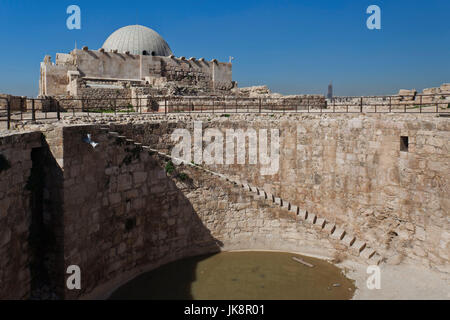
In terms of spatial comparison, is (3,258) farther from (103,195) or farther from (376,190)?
(376,190)

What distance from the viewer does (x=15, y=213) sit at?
6.94 meters

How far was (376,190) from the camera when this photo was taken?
438 inches

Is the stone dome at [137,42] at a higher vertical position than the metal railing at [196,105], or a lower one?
higher

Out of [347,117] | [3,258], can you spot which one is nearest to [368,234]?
[347,117]

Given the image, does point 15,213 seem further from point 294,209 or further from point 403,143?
point 403,143

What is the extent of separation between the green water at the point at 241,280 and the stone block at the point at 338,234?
0.83m

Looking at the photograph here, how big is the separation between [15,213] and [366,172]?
9257 millimetres

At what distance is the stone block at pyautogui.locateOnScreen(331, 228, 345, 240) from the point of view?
11.2 metres

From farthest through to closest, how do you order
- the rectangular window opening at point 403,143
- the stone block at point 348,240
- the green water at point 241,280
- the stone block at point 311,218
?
the stone block at point 311,218 → the stone block at point 348,240 → the rectangular window opening at point 403,143 → the green water at point 241,280

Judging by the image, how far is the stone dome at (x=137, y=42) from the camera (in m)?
25.7
